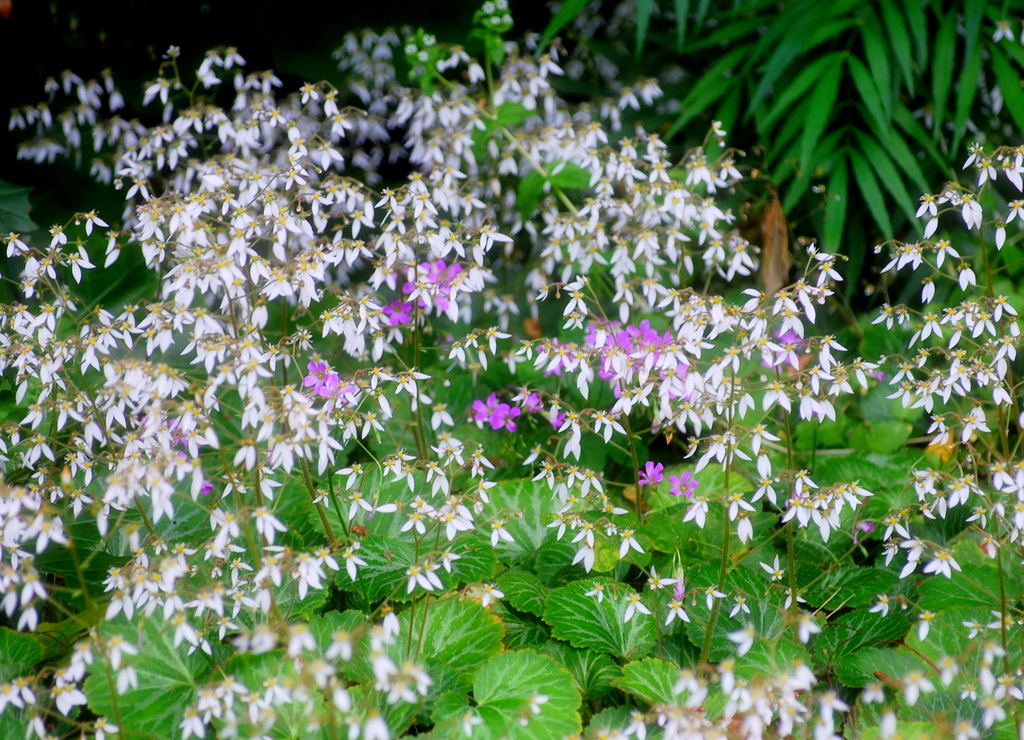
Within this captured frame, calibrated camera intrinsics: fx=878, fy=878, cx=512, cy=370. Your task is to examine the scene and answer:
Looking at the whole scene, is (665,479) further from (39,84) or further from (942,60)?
(39,84)

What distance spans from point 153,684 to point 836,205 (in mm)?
2482

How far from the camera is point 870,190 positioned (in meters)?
2.96

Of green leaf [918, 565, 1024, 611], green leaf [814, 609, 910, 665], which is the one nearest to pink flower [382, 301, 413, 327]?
green leaf [814, 609, 910, 665]

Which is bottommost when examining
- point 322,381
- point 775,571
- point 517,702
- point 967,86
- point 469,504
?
point 469,504

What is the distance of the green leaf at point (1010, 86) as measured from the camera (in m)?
2.93

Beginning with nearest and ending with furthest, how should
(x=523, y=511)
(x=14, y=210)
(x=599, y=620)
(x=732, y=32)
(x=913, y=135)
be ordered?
(x=599, y=620) < (x=523, y=511) < (x=14, y=210) < (x=913, y=135) < (x=732, y=32)

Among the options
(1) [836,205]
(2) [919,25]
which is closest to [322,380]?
(1) [836,205]

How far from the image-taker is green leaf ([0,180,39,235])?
2.70m

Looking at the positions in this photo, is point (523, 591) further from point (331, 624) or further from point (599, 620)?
point (331, 624)

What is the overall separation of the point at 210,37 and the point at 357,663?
268 centimetres

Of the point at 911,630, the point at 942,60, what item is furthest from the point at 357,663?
the point at 942,60

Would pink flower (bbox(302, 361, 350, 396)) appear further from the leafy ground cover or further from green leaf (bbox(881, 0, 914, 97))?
green leaf (bbox(881, 0, 914, 97))

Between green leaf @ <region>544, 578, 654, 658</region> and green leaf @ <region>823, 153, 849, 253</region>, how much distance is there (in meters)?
1.52

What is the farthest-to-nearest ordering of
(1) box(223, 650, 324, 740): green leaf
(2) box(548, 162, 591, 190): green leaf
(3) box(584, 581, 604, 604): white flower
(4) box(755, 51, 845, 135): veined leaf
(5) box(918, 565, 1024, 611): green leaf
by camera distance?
1. (4) box(755, 51, 845, 135): veined leaf
2. (2) box(548, 162, 591, 190): green leaf
3. (5) box(918, 565, 1024, 611): green leaf
4. (3) box(584, 581, 604, 604): white flower
5. (1) box(223, 650, 324, 740): green leaf
